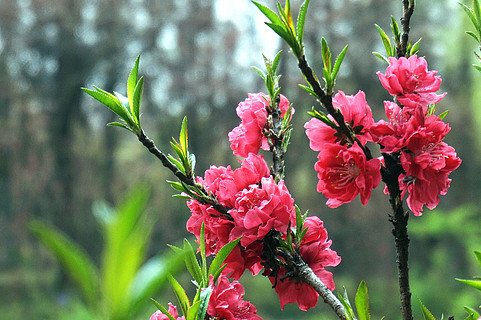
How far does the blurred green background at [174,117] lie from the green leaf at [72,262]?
6055 millimetres

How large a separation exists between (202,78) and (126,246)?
22.0 ft

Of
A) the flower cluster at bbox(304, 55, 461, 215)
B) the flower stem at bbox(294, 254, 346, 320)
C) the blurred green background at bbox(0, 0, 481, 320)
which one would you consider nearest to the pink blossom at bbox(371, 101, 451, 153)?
the flower cluster at bbox(304, 55, 461, 215)

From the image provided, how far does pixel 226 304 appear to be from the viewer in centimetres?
44

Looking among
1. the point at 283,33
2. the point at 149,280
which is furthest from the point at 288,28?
the point at 149,280

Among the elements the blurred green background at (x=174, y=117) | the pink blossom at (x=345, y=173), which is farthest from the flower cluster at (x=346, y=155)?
the blurred green background at (x=174, y=117)

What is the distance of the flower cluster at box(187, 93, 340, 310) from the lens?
1.44ft

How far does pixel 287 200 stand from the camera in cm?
45

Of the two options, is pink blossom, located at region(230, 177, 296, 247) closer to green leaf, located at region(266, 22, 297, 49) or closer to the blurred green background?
green leaf, located at region(266, 22, 297, 49)

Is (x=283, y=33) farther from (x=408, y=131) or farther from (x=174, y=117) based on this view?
(x=174, y=117)

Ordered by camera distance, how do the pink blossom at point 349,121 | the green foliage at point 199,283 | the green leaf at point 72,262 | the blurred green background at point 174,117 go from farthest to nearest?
the blurred green background at point 174,117, the pink blossom at point 349,121, the green foliage at point 199,283, the green leaf at point 72,262

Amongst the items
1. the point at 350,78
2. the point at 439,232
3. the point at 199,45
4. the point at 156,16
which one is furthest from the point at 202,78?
the point at 439,232

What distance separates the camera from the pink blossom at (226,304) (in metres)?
0.44

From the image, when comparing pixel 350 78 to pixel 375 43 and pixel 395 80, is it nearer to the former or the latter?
pixel 375 43

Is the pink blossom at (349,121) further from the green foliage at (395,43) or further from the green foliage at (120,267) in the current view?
the green foliage at (120,267)
